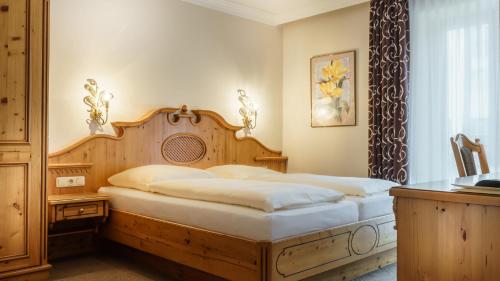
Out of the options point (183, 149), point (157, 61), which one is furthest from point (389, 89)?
point (157, 61)

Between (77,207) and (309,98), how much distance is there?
9.62ft

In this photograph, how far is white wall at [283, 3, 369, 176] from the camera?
4.64m

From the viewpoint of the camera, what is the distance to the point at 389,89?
13.9 ft

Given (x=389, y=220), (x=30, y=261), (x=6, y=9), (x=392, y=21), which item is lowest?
(x=30, y=261)

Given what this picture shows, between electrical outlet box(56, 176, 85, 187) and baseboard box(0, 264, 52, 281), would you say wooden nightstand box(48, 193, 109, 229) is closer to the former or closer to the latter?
electrical outlet box(56, 176, 85, 187)

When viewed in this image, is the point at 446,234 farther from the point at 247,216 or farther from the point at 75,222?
the point at 75,222

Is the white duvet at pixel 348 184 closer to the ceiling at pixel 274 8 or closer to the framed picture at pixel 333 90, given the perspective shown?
the framed picture at pixel 333 90

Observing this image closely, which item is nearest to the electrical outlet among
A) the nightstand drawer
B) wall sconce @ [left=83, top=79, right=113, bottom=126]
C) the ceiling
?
the nightstand drawer

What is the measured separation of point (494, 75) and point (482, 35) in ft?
1.21

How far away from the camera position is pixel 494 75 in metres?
3.59

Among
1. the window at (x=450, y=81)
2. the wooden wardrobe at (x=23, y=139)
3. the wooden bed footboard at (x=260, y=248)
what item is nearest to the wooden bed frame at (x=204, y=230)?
the wooden bed footboard at (x=260, y=248)

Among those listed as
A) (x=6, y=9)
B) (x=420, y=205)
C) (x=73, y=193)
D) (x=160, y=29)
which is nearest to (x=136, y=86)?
(x=160, y=29)

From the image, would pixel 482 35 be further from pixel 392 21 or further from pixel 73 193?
pixel 73 193

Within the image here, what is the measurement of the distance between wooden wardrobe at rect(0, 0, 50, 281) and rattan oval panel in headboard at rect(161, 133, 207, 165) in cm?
137
